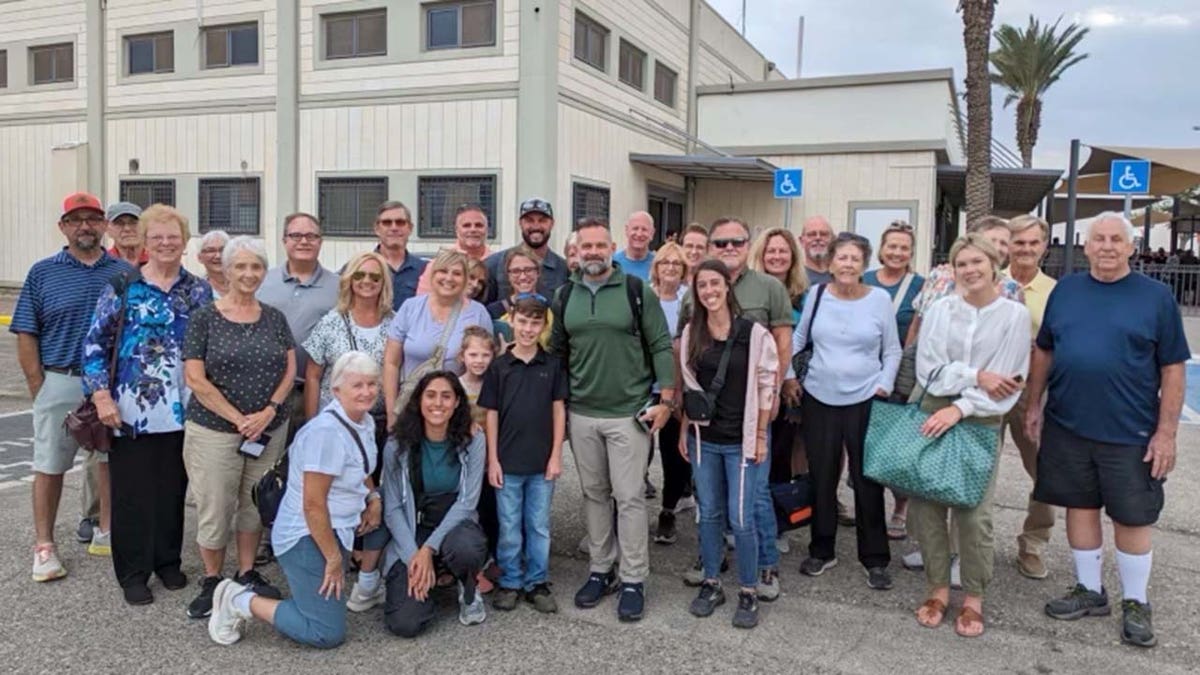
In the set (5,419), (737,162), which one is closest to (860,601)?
(5,419)

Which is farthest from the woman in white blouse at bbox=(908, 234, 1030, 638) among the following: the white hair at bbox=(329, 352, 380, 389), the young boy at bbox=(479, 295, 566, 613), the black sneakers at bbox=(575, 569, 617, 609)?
the white hair at bbox=(329, 352, 380, 389)

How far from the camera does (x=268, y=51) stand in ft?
50.8

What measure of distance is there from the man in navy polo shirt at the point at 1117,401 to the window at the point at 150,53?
56.5 ft

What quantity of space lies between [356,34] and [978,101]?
Result: 11.2m

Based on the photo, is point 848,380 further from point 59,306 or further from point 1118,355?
point 59,306

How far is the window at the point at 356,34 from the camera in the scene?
14797 millimetres

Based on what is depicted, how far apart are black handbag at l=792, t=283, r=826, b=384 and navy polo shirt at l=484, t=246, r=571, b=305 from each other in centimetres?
145

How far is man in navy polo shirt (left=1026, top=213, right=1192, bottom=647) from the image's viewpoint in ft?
12.4

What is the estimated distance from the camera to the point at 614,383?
4027 mm

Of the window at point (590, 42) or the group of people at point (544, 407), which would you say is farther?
the window at point (590, 42)

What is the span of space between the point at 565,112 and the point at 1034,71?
2931cm

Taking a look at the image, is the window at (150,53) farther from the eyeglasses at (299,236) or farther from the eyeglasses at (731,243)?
the eyeglasses at (731,243)

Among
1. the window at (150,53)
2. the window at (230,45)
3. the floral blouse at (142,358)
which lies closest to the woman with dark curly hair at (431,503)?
the floral blouse at (142,358)

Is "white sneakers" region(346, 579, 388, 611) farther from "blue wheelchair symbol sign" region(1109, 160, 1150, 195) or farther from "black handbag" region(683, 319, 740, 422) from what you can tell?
"blue wheelchair symbol sign" region(1109, 160, 1150, 195)
